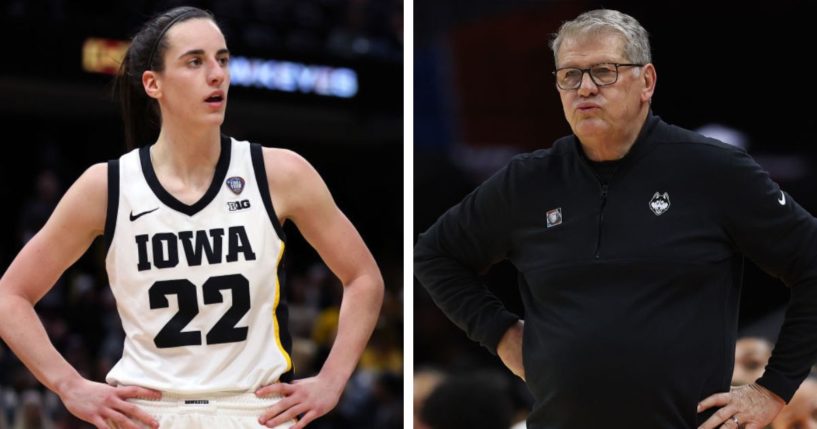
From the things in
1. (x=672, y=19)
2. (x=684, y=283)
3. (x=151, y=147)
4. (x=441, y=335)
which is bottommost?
(x=441, y=335)

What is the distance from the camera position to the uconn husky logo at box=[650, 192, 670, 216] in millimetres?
4160

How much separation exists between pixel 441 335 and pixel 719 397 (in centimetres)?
865

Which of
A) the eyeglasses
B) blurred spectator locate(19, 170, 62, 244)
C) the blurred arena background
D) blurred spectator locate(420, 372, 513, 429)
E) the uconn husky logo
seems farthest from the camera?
blurred spectator locate(19, 170, 62, 244)

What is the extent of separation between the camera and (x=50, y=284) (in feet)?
14.4

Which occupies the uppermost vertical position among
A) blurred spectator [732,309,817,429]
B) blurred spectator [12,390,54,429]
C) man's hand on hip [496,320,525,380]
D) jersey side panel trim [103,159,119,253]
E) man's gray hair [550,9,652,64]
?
man's gray hair [550,9,652,64]

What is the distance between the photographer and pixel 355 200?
19.6 meters

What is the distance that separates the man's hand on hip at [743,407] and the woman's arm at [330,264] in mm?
1193

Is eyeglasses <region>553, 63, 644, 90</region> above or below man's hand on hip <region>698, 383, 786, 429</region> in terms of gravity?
above

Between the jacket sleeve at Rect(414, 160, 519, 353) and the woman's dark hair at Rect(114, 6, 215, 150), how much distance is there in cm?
110

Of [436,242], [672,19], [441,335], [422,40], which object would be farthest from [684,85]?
[436,242]

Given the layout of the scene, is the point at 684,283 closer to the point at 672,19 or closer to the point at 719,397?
the point at 719,397

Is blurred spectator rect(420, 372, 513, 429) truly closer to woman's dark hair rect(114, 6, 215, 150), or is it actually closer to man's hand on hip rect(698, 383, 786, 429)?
man's hand on hip rect(698, 383, 786, 429)

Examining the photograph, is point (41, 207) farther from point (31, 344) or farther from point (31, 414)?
point (31, 344)

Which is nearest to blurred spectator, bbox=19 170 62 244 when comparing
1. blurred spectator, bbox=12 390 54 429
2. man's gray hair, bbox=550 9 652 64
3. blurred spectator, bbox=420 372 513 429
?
blurred spectator, bbox=12 390 54 429
